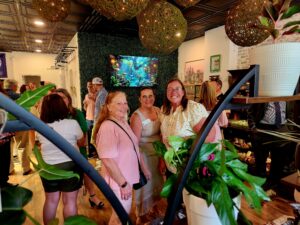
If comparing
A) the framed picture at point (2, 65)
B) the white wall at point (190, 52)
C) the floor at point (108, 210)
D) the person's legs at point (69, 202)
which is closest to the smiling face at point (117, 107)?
the person's legs at point (69, 202)

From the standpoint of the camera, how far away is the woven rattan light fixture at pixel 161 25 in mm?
1522

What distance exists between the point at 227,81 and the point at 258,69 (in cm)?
402

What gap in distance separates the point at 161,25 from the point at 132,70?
4.29 metres

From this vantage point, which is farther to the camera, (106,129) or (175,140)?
(106,129)

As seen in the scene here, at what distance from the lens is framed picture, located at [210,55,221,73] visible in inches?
182

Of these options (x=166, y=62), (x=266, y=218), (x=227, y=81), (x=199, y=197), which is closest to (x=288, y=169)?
(x=266, y=218)

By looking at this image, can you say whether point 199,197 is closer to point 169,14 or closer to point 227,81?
point 169,14

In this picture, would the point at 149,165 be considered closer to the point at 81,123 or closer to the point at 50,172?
the point at 81,123

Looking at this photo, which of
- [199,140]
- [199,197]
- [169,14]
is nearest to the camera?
[199,140]

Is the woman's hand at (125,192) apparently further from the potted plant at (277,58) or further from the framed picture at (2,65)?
the framed picture at (2,65)

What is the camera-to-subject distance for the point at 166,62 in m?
6.52

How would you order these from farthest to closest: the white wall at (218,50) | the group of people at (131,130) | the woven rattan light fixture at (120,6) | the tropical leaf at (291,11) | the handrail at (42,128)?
the white wall at (218,50) → the group of people at (131,130) → the woven rattan light fixture at (120,6) → the tropical leaf at (291,11) → the handrail at (42,128)

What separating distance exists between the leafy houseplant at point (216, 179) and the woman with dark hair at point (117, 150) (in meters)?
0.88

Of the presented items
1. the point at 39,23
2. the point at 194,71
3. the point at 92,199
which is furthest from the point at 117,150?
the point at 194,71
